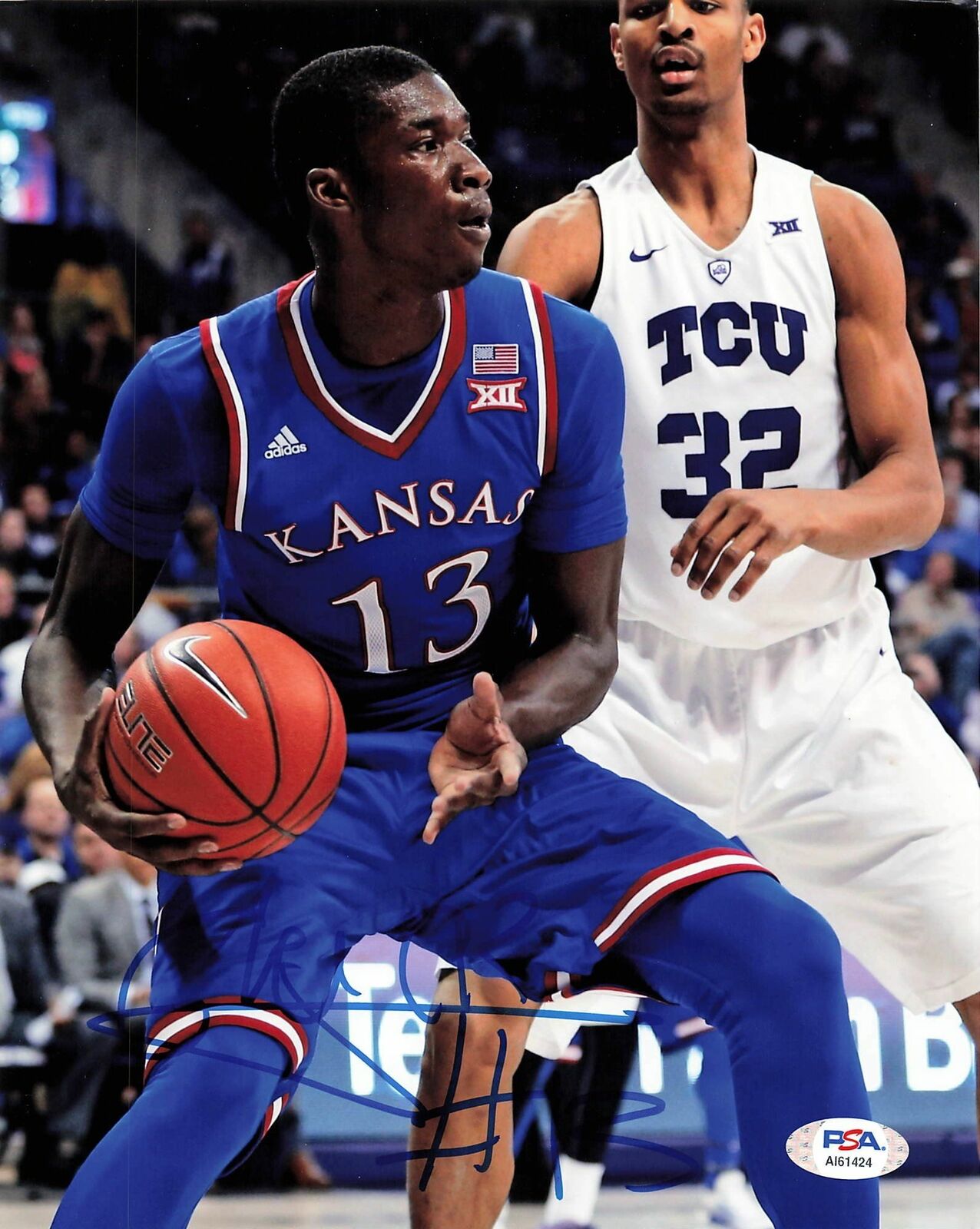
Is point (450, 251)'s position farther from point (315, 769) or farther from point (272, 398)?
point (315, 769)

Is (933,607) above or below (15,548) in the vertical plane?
below

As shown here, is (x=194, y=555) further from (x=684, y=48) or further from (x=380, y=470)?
(x=684, y=48)

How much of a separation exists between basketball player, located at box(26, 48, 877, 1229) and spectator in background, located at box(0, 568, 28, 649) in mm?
221

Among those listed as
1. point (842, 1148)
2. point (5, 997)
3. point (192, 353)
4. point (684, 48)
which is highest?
point (684, 48)

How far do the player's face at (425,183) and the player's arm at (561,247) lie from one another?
0.35 meters

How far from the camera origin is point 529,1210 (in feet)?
8.70

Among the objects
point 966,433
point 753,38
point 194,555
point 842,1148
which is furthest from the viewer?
point 966,433

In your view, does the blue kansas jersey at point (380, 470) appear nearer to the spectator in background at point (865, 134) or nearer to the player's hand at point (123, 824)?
the player's hand at point (123, 824)

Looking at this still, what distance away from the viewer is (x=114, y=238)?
2.69 meters

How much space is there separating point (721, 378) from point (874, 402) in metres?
0.26

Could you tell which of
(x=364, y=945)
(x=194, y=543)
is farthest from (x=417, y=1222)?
(x=194, y=543)

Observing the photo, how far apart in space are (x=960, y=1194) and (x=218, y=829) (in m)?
1.42

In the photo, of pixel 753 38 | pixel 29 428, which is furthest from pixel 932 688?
pixel 29 428

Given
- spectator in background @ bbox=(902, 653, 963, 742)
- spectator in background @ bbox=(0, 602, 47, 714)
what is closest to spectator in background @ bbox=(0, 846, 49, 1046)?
spectator in background @ bbox=(0, 602, 47, 714)
